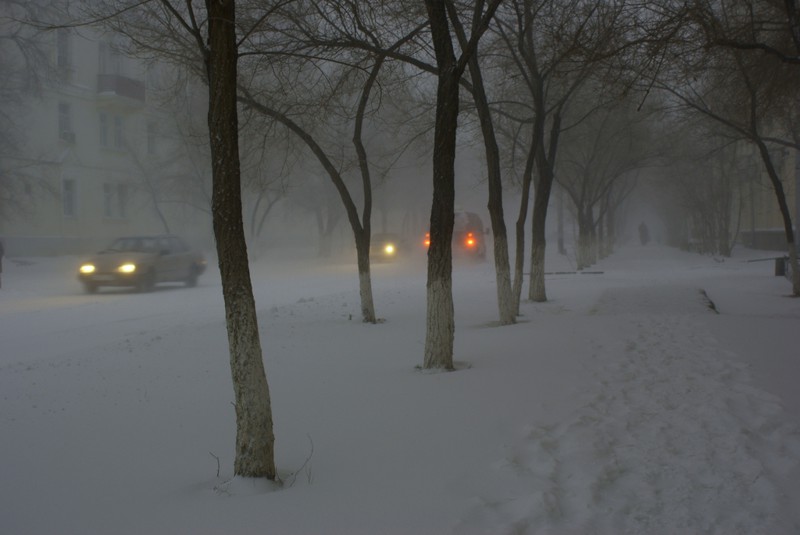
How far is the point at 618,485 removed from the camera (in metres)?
4.49

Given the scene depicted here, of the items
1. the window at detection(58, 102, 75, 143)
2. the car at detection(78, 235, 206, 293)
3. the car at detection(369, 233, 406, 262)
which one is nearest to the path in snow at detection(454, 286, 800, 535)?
the car at detection(78, 235, 206, 293)

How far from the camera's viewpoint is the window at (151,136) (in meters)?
39.2

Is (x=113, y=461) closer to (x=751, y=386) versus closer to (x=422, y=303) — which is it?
(x=751, y=386)

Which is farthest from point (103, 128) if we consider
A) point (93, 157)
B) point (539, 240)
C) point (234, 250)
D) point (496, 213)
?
point (234, 250)

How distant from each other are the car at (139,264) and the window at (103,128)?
1744 centimetres

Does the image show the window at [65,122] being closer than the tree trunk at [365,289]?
No

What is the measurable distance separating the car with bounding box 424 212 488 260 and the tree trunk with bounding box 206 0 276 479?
30.5 meters

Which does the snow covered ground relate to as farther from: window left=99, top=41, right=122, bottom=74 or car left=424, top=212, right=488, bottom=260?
window left=99, top=41, right=122, bottom=74

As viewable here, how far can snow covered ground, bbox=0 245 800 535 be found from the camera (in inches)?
161

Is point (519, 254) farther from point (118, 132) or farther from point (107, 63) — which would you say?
point (107, 63)

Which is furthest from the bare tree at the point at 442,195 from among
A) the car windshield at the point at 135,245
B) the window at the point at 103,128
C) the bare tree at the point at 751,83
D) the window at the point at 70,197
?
the window at the point at 103,128

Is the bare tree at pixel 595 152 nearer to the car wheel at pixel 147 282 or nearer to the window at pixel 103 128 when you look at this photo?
the car wheel at pixel 147 282

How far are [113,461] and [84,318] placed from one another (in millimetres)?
10117

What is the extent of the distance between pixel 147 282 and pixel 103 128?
19713mm
